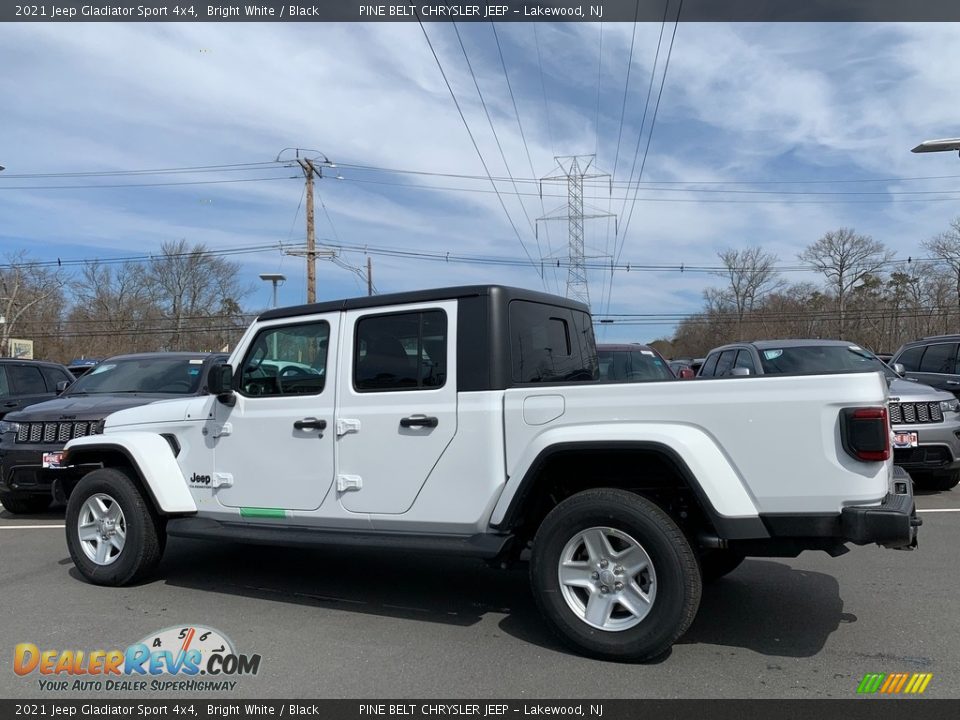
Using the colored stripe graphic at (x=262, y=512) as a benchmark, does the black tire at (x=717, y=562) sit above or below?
below

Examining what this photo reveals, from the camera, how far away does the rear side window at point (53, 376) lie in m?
11.9

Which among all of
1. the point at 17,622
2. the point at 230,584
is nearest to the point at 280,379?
the point at 230,584

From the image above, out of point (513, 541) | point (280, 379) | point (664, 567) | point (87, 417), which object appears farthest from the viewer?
point (87, 417)

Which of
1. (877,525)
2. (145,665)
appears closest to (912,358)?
(877,525)

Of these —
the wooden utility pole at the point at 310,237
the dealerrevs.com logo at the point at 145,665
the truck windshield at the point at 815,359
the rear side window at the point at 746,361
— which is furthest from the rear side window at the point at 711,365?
the wooden utility pole at the point at 310,237

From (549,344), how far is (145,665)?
3.11 m

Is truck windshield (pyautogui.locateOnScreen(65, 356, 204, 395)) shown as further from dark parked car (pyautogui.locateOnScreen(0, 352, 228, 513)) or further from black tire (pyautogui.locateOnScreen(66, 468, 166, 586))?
black tire (pyautogui.locateOnScreen(66, 468, 166, 586))

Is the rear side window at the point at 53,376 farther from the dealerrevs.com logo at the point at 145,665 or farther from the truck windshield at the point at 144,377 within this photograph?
the dealerrevs.com logo at the point at 145,665

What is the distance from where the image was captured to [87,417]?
26.5ft

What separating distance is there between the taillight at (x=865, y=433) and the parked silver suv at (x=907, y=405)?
13.9ft

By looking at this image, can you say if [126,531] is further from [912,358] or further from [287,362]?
[912,358]

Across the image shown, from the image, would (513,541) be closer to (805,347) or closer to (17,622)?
(17,622)
